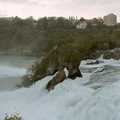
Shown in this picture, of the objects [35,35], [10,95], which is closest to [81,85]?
[10,95]

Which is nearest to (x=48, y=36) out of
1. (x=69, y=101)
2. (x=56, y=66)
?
(x=56, y=66)

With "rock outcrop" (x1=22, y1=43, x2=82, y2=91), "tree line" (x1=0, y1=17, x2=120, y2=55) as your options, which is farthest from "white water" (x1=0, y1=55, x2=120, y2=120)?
"tree line" (x1=0, y1=17, x2=120, y2=55)

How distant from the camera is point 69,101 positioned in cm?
1268

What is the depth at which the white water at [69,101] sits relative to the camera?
10.3m

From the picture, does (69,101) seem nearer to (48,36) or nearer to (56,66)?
(56,66)

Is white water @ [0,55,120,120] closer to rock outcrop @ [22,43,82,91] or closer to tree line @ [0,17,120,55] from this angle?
rock outcrop @ [22,43,82,91]

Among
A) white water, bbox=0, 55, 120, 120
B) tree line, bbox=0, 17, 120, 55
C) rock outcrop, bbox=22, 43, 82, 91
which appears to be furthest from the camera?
tree line, bbox=0, 17, 120, 55

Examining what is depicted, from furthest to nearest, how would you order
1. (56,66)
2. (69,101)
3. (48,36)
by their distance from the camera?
(48,36), (56,66), (69,101)

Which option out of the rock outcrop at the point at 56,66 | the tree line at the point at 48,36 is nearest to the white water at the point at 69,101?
the rock outcrop at the point at 56,66

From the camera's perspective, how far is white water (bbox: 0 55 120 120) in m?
10.3

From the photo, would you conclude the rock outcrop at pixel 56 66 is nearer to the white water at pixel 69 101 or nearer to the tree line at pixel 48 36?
the white water at pixel 69 101

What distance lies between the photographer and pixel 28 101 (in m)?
15.2

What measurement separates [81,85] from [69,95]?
2.21 m

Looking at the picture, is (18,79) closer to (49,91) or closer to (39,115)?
(49,91)
